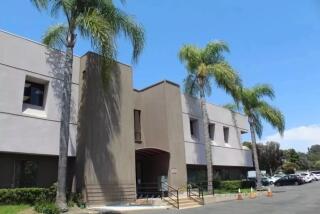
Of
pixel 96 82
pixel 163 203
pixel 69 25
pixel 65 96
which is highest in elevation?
pixel 69 25

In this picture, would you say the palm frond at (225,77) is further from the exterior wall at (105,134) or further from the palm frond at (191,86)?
the exterior wall at (105,134)

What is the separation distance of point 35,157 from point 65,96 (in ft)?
13.5

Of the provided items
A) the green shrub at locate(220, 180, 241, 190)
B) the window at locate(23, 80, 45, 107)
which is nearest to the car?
the green shrub at locate(220, 180, 241, 190)

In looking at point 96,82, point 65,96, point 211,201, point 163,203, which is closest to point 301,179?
point 211,201

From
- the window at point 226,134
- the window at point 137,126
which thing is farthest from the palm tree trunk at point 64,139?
the window at point 226,134

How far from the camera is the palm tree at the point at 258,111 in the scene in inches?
1501

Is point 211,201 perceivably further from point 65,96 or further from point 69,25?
point 69,25

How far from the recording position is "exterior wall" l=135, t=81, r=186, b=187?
27.8 meters

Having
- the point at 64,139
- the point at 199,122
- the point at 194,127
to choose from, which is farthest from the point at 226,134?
the point at 64,139

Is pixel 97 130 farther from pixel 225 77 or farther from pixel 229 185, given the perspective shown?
pixel 229 185

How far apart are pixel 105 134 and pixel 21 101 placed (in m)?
5.14

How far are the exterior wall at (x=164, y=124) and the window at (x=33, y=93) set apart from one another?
8260 millimetres

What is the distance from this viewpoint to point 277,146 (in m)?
79.8

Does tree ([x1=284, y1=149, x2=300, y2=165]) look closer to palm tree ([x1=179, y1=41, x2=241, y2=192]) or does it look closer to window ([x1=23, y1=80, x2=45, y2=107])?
palm tree ([x1=179, y1=41, x2=241, y2=192])
